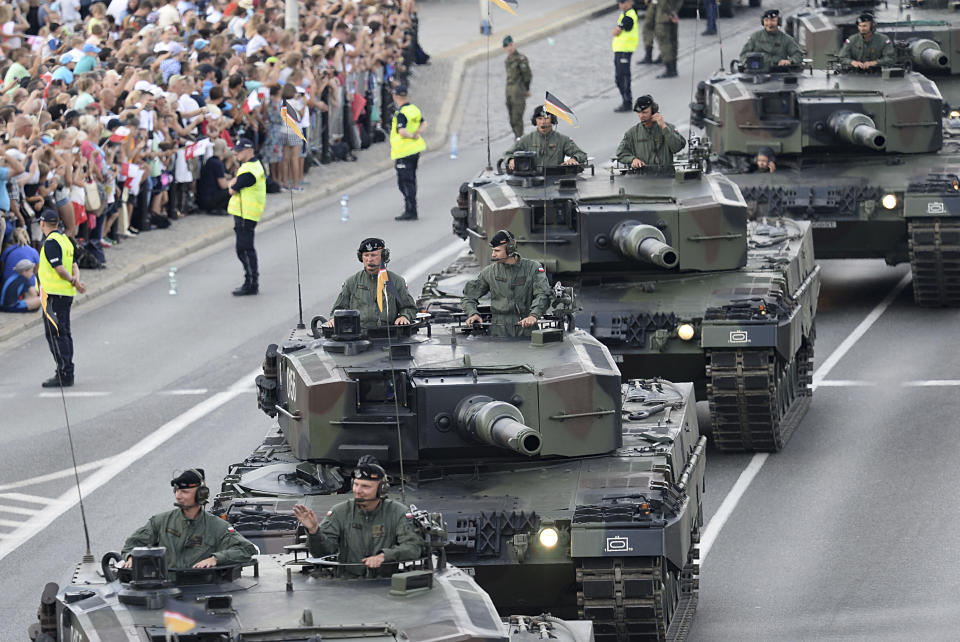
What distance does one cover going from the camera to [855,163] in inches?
1227

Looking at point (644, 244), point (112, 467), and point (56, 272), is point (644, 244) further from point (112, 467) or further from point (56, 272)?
point (56, 272)

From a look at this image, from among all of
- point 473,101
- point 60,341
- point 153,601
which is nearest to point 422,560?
point 153,601

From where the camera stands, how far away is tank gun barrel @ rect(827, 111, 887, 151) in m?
29.6

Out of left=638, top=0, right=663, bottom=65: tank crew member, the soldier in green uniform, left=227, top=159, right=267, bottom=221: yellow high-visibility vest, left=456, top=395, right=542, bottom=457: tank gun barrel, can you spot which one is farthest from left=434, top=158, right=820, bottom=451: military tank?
left=638, top=0, right=663, bottom=65: tank crew member

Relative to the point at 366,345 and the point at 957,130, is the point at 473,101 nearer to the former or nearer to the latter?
the point at 957,130

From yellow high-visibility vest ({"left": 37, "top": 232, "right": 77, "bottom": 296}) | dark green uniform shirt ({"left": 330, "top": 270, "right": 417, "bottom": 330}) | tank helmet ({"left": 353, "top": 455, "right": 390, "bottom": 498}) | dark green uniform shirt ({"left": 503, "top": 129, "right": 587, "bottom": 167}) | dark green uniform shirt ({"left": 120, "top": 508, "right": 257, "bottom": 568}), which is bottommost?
yellow high-visibility vest ({"left": 37, "top": 232, "right": 77, "bottom": 296})

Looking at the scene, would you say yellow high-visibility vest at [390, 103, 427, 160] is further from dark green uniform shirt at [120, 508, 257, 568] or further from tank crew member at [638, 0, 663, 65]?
dark green uniform shirt at [120, 508, 257, 568]

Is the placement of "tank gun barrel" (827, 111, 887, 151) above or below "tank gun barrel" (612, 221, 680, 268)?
below

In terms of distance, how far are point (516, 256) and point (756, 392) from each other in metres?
3.81

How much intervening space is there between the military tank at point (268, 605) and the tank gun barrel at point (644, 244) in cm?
917

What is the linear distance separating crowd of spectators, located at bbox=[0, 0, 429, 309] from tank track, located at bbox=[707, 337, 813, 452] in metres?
6.14

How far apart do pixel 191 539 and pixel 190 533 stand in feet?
0.18

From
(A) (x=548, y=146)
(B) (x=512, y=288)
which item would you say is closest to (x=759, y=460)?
(B) (x=512, y=288)

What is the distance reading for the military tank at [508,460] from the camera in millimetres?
17625
